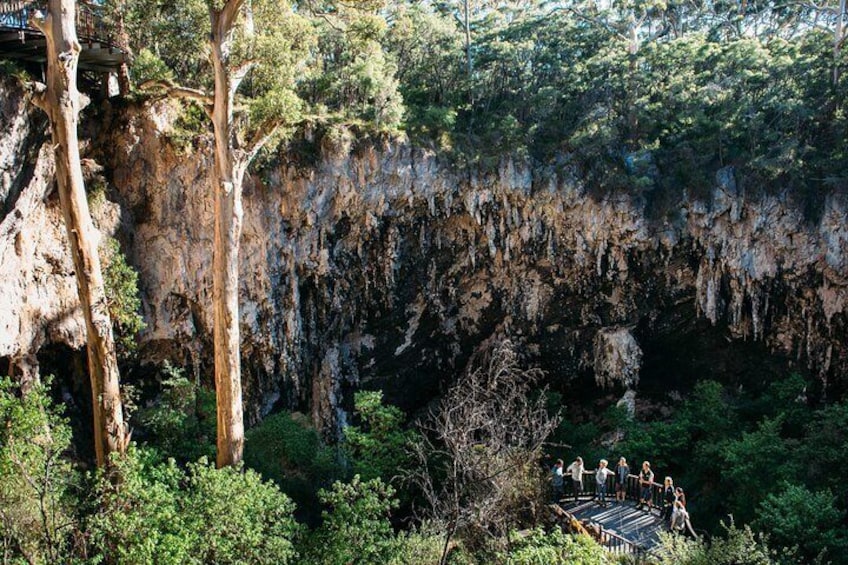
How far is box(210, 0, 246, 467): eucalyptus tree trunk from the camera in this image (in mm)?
10781

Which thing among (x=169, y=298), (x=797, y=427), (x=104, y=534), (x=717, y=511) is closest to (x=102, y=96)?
(x=169, y=298)

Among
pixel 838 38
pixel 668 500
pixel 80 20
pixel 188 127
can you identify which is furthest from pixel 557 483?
pixel 838 38

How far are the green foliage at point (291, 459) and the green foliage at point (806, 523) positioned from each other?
8.50 m

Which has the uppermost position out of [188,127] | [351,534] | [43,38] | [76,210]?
[43,38]

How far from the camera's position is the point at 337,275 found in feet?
58.4

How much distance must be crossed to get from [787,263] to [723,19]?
1142 cm

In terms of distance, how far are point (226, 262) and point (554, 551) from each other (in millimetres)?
7050

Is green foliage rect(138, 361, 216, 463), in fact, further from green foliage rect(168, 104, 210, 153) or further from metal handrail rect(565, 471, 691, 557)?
metal handrail rect(565, 471, 691, 557)

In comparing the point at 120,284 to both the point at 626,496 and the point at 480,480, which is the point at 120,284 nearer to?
the point at 480,480

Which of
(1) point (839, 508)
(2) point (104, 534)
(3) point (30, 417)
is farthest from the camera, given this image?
(1) point (839, 508)

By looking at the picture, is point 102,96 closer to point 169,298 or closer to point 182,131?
point 182,131

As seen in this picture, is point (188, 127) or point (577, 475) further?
point (188, 127)


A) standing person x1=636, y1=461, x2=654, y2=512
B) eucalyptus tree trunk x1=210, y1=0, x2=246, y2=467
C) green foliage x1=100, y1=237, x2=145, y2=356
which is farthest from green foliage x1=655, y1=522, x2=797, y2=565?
green foliage x1=100, y1=237, x2=145, y2=356

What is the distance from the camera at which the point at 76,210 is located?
9336 mm
